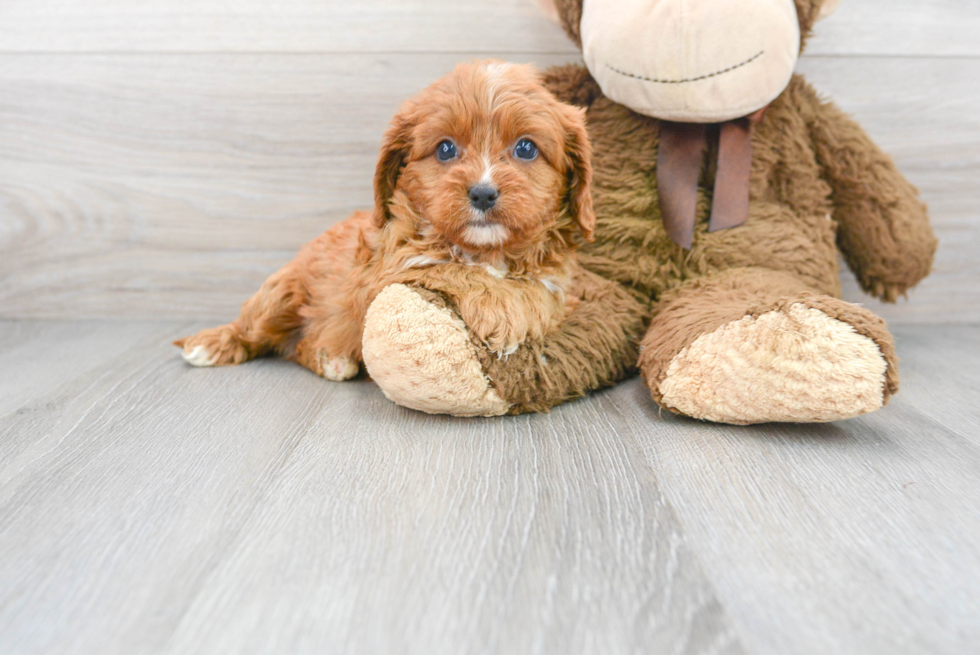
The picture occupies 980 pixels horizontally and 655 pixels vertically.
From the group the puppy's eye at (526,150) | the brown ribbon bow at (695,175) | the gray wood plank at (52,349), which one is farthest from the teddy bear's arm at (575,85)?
the gray wood plank at (52,349)

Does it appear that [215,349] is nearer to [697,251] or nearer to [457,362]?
[457,362]

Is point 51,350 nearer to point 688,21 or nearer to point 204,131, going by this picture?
point 204,131

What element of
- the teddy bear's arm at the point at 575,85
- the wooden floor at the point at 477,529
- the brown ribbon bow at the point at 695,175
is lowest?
the wooden floor at the point at 477,529

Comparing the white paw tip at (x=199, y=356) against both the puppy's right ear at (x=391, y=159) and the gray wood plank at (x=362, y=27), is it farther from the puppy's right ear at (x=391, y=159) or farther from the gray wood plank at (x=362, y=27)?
the gray wood plank at (x=362, y=27)

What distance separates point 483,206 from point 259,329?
0.73 metres

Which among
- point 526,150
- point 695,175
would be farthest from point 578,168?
point 695,175

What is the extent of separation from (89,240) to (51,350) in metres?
0.37

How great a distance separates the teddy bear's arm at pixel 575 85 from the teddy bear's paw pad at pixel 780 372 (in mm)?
667

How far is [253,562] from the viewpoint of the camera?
82 cm

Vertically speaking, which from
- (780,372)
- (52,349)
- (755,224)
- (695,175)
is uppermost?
(695,175)

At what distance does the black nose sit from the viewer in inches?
45.0

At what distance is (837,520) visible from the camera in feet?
2.97

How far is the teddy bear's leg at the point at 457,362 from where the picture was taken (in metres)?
1.17

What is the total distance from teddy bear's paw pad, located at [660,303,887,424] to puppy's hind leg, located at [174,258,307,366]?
0.87 meters
